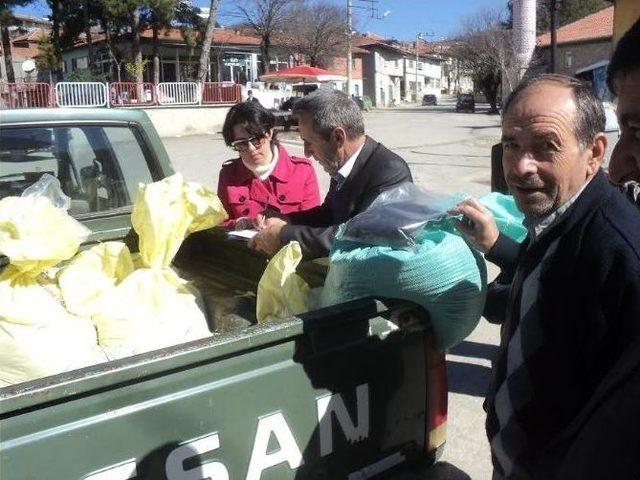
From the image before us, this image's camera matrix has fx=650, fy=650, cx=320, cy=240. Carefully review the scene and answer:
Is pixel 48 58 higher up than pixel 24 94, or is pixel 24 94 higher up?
pixel 48 58

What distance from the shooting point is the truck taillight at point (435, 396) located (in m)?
2.08

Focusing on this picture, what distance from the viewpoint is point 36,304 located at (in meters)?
2.36

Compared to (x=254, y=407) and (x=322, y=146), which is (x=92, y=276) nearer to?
(x=322, y=146)

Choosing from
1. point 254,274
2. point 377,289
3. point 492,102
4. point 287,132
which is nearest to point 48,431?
point 377,289

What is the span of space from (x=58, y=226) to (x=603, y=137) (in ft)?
6.41

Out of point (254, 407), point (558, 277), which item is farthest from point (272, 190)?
point (558, 277)

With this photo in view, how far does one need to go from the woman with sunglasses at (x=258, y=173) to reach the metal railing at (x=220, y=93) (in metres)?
24.5

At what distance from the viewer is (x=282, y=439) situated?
5.73 feet

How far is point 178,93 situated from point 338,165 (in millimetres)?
25017

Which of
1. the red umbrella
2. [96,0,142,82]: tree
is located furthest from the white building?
[96,0,142,82]: tree

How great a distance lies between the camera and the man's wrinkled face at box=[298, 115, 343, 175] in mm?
2781

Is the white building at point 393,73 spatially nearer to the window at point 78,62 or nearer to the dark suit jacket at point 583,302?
the window at point 78,62

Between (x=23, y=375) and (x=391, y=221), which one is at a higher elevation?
(x=391, y=221)

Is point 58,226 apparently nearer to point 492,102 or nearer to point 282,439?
point 282,439
